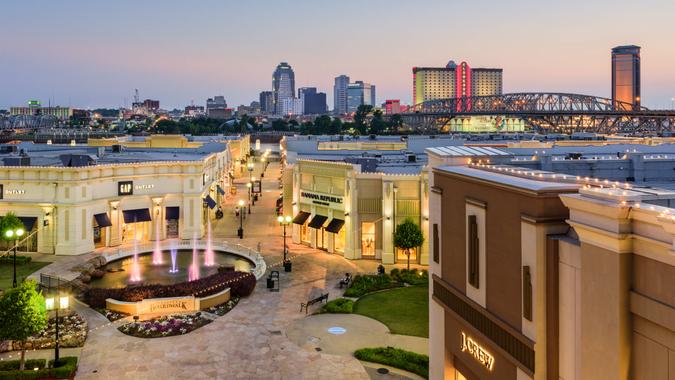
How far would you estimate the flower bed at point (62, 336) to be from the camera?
25.9 meters

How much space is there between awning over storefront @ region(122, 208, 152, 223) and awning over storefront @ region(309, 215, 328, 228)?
1467 centimetres

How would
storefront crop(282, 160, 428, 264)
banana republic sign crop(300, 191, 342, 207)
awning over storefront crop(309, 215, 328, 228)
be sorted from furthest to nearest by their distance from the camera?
1. awning over storefront crop(309, 215, 328, 228)
2. banana republic sign crop(300, 191, 342, 207)
3. storefront crop(282, 160, 428, 264)

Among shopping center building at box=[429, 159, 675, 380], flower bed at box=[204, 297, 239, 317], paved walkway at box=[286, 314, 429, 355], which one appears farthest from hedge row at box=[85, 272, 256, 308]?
shopping center building at box=[429, 159, 675, 380]

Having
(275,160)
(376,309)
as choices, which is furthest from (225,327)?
(275,160)

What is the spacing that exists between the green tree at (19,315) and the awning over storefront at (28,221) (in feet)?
84.2

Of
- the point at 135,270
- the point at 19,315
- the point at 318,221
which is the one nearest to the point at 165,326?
the point at 19,315

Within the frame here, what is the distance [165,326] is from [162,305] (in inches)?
119

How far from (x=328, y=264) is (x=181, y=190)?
18113mm

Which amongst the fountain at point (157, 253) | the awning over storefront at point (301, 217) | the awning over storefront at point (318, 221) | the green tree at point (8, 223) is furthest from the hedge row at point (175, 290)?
the awning over storefront at point (301, 217)

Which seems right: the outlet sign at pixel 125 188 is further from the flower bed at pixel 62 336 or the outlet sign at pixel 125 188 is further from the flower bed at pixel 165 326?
the flower bed at pixel 165 326

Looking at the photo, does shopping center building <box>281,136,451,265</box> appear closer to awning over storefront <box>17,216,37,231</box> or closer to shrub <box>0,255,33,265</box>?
shrub <box>0,255,33,265</box>

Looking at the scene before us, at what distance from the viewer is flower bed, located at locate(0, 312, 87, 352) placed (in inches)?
1018

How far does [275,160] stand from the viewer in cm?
15625

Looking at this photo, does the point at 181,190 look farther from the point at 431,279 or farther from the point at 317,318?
the point at 431,279
